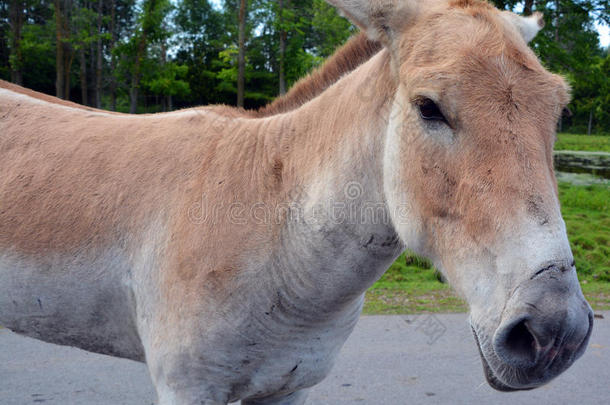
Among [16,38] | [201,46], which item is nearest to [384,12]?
[16,38]

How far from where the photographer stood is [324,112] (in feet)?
6.82

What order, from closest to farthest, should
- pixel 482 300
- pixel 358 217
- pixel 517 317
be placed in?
pixel 517 317, pixel 482 300, pixel 358 217

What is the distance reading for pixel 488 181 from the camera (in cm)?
141

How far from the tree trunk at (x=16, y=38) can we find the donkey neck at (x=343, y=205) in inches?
898

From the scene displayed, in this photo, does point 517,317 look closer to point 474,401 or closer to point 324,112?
point 324,112

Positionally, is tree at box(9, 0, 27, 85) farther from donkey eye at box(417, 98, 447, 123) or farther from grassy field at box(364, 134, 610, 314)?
donkey eye at box(417, 98, 447, 123)

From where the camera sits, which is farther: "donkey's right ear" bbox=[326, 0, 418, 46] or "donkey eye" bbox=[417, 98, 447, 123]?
"donkey's right ear" bbox=[326, 0, 418, 46]

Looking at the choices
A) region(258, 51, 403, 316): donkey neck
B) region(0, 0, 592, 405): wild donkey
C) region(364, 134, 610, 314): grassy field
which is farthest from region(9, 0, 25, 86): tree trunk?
region(258, 51, 403, 316): donkey neck

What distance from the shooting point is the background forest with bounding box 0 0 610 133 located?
11.7 m

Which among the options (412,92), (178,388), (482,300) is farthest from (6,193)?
(482,300)

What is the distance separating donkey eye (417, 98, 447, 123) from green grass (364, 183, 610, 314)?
7.33 ft

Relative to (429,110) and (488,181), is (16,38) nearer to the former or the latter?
(429,110)

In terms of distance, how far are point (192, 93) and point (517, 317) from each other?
30.4 meters

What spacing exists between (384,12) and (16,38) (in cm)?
2491
